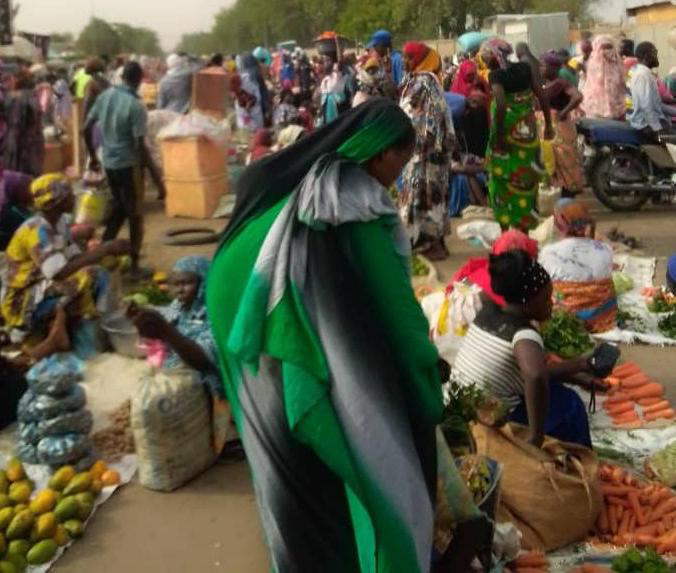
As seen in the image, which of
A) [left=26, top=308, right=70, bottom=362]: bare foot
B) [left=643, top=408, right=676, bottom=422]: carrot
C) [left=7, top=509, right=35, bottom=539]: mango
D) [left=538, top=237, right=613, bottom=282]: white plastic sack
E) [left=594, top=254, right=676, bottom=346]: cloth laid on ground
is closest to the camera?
[left=7, top=509, right=35, bottom=539]: mango

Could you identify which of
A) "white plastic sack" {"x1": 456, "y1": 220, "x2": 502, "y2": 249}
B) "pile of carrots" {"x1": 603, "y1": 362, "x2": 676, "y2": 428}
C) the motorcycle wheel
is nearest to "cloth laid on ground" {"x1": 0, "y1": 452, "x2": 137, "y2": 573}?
"pile of carrots" {"x1": 603, "y1": 362, "x2": 676, "y2": 428}

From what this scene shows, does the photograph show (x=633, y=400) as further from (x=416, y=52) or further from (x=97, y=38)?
(x=97, y=38)

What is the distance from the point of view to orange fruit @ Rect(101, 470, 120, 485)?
4.19 m

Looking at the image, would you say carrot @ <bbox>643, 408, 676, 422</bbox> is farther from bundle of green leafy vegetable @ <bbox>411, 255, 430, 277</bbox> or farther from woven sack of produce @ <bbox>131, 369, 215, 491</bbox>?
bundle of green leafy vegetable @ <bbox>411, 255, 430, 277</bbox>

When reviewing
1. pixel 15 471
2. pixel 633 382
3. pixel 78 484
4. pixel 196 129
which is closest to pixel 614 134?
pixel 196 129

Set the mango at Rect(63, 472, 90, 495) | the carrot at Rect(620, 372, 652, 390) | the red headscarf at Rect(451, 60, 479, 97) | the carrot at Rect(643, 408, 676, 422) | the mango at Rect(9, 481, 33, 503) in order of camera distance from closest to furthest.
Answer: the mango at Rect(9, 481, 33, 503), the mango at Rect(63, 472, 90, 495), the carrot at Rect(643, 408, 676, 422), the carrot at Rect(620, 372, 652, 390), the red headscarf at Rect(451, 60, 479, 97)

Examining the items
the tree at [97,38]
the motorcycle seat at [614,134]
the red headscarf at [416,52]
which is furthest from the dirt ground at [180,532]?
the tree at [97,38]

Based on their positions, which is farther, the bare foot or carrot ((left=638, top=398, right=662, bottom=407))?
the bare foot

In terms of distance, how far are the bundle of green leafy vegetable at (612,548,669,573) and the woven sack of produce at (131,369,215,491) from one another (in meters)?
1.87

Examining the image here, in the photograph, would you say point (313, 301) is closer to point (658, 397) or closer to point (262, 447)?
point (262, 447)

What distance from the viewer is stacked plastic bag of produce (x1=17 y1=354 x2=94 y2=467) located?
167 inches

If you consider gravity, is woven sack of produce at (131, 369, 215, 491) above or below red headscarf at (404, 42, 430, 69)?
below

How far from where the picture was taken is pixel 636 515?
3.61 meters

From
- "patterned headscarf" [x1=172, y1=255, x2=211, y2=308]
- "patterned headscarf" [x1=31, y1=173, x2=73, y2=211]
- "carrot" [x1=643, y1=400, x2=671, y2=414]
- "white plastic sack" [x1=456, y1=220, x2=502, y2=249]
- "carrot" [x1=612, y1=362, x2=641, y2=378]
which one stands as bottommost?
"carrot" [x1=643, y1=400, x2=671, y2=414]
